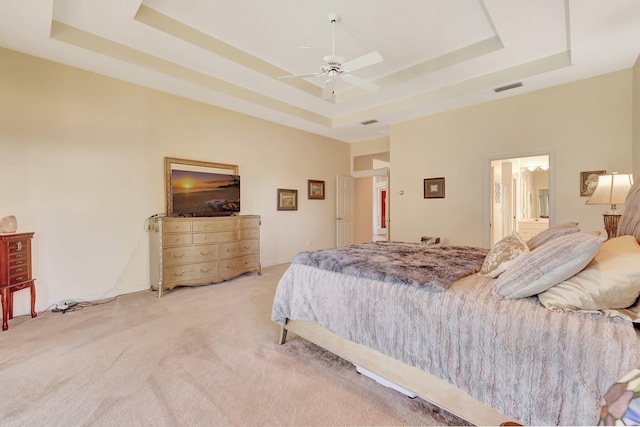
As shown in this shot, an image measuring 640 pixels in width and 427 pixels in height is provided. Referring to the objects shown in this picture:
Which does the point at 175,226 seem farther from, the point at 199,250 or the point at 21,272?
the point at 21,272

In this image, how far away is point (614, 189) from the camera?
2.74 metres

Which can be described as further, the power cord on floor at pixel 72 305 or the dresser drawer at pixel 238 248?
the dresser drawer at pixel 238 248

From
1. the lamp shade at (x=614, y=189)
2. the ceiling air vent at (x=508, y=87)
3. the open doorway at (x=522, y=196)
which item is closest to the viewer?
the lamp shade at (x=614, y=189)

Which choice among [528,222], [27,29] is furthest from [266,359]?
[528,222]

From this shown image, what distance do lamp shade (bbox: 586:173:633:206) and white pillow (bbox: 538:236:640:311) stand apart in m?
1.91

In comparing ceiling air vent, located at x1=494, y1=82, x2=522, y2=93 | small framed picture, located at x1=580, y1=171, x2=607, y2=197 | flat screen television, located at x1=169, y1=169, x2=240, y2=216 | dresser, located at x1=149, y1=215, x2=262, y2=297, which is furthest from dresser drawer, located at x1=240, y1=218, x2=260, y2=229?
small framed picture, located at x1=580, y1=171, x2=607, y2=197

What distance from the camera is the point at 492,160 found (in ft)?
15.8

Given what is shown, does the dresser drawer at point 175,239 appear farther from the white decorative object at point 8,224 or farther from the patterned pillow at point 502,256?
the patterned pillow at point 502,256

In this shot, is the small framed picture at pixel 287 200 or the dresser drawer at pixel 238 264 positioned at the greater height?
the small framed picture at pixel 287 200

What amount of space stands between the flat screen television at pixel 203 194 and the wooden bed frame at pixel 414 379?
312 cm

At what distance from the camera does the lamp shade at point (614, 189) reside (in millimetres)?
2707

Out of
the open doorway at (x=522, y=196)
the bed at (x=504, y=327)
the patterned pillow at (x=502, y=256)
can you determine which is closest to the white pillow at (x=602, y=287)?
the bed at (x=504, y=327)

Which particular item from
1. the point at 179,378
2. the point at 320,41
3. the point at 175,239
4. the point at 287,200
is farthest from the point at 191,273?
the point at 320,41

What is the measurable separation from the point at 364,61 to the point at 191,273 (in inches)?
139
